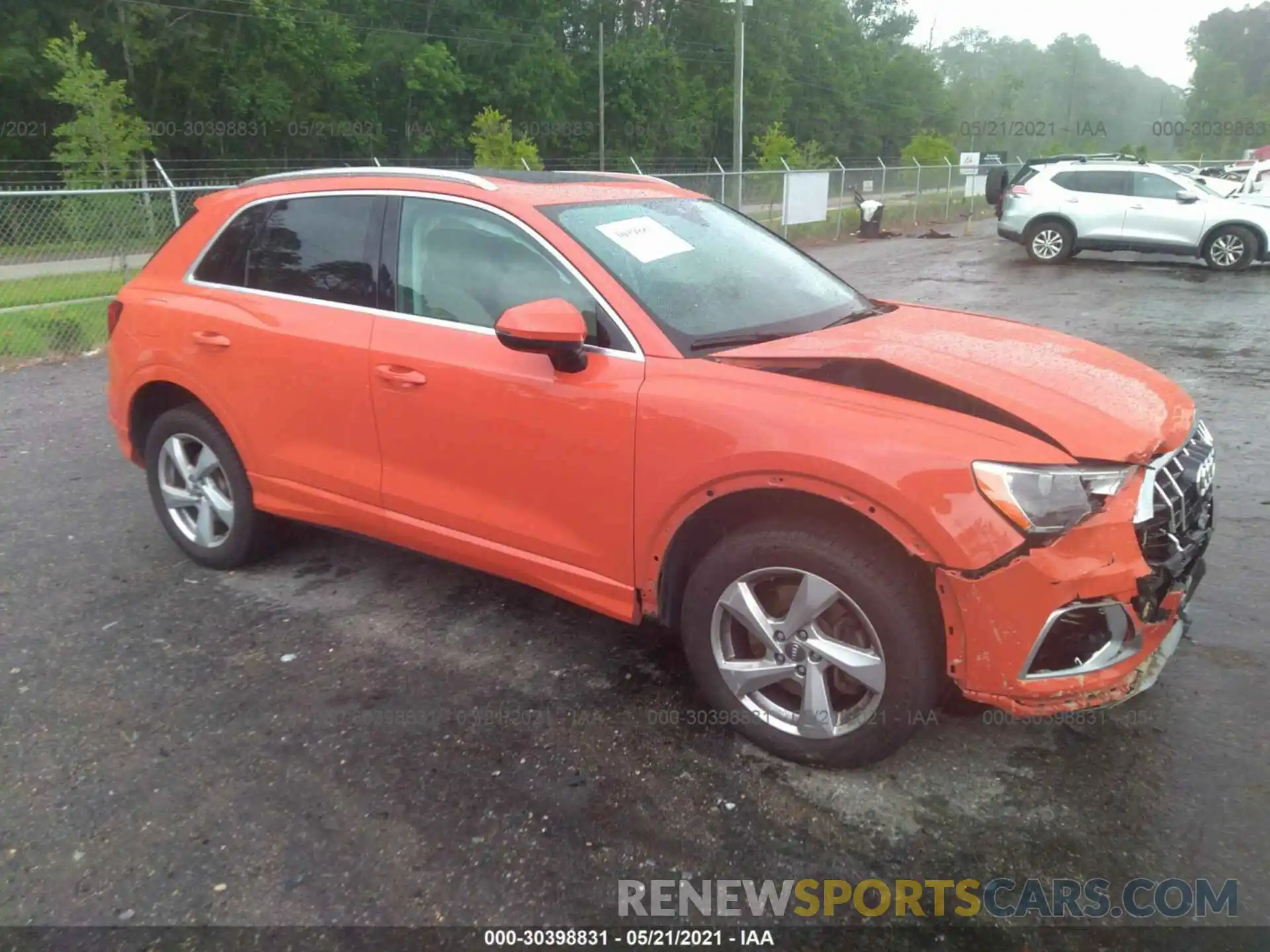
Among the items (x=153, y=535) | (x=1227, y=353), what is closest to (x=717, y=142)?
(x=1227, y=353)

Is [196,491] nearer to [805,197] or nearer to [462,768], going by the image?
[462,768]

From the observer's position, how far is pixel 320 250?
155 inches

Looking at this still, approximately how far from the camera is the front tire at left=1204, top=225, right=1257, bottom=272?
1576 cm

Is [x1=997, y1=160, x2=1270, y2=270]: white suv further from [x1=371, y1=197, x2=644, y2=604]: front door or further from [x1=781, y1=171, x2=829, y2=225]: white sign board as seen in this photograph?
[x1=371, y1=197, x2=644, y2=604]: front door

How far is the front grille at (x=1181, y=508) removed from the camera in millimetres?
2693

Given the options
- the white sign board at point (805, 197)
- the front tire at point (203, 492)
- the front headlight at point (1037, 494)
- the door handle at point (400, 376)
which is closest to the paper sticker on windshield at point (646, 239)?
the door handle at point (400, 376)

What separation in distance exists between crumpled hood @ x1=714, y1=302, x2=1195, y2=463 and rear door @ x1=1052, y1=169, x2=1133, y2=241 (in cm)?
1477

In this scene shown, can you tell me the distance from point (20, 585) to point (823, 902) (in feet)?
12.3

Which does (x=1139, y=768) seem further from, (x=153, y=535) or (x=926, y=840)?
(x=153, y=535)

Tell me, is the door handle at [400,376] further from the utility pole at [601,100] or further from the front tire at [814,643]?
the utility pole at [601,100]

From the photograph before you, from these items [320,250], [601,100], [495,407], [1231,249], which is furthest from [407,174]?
[601,100]

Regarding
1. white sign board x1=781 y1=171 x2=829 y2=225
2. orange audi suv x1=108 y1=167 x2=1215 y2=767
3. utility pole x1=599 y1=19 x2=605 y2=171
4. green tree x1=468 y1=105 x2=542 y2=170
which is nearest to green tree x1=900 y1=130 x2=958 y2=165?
utility pole x1=599 y1=19 x2=605 y2=171

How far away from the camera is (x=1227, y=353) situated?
9383mm

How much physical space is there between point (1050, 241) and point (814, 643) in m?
16.7
